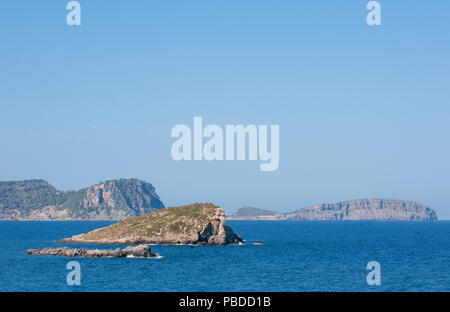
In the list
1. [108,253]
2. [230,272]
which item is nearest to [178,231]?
[108,253]

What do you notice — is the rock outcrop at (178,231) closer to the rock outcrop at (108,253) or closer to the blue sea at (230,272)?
the blue sea at (230,272)

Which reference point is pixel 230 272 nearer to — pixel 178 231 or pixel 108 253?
pixel 108 253

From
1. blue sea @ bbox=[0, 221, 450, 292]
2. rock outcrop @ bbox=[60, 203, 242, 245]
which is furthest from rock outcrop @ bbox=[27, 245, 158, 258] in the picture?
rock outcrop @ bbox=[60, 203, 242, 245]

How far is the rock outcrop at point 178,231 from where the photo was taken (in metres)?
155

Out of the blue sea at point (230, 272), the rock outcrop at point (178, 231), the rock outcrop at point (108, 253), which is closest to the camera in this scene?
the blue sea at point (230, 272)

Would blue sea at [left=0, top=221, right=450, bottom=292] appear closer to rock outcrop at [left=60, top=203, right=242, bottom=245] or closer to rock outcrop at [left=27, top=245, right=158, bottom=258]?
rock outcrop at [left=27, top=245, right=158, bottom=258]

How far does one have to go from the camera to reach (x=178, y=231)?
516 ft

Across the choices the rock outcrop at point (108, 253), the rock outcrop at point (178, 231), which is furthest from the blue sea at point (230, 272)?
the rock outcrop at point (178, 231)

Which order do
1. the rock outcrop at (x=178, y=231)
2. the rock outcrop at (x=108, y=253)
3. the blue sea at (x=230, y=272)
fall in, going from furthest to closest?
the rock outcrop at (x=178, y=231)
the rock outcrop at (x=108, y=253)
the blue sea at (x=230, y=272)
